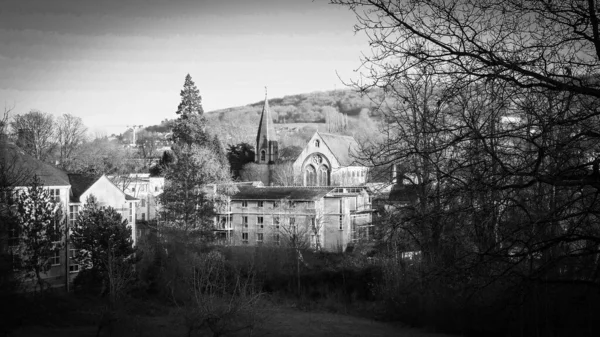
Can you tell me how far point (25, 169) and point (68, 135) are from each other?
28.8 metres

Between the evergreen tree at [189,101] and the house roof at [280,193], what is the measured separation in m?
15.3

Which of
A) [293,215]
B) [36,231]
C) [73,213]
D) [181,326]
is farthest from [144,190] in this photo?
[181,326]

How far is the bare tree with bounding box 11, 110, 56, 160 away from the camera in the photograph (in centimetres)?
4944

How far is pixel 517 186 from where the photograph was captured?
14.3 feet

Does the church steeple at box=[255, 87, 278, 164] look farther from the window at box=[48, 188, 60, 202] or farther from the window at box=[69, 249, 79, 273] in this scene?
the window at box=[69, 249, 79, 273]

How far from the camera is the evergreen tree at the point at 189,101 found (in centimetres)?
5991

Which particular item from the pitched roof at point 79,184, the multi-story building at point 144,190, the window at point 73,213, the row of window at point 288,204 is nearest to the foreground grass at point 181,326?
the window at point 73,213

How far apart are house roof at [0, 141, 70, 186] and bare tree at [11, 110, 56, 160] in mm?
17908

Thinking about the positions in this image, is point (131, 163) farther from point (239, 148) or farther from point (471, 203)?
point (471, 203)

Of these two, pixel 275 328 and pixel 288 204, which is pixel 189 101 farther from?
pixel 275 328

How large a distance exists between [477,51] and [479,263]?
151cm

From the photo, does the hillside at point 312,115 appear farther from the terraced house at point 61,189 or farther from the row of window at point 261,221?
the terraced house at point 61,189

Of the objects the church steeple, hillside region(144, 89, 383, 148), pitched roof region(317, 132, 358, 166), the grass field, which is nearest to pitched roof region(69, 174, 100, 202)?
the grass field

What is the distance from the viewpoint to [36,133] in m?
52.3
